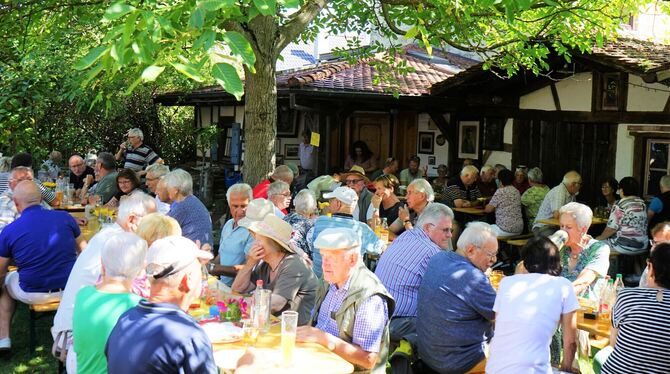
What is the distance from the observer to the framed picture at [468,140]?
548 inches

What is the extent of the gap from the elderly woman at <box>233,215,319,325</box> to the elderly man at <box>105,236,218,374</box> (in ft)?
5.62

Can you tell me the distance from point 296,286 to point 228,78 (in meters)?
1.74

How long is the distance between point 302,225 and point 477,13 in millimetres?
3391

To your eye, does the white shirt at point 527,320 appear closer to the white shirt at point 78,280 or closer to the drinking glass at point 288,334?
the drinking glass at point 288,334

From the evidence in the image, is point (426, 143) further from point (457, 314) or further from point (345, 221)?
point (457, 314)

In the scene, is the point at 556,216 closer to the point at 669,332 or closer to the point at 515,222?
the point at 515,222

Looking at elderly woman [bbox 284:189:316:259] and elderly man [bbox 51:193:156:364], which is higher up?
elderly woman [bbox 284:189:316:259]

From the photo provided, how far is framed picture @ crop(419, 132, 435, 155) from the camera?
15.1 metres

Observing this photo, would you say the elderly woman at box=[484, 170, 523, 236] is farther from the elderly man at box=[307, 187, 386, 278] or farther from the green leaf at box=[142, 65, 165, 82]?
the green leaf at box=[142, 65, 165, 82]

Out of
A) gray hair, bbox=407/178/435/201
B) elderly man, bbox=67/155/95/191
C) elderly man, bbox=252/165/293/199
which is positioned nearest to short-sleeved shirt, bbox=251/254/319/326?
gray hair, bbox=407/178/435/201

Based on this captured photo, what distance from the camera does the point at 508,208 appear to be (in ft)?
33.8

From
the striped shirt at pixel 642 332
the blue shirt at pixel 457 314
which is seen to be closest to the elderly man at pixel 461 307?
the blue shirt at pixel 457 314

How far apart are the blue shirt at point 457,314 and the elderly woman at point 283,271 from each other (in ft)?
2.78

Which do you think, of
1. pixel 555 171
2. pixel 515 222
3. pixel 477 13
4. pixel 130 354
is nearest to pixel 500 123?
pixel 555 171
